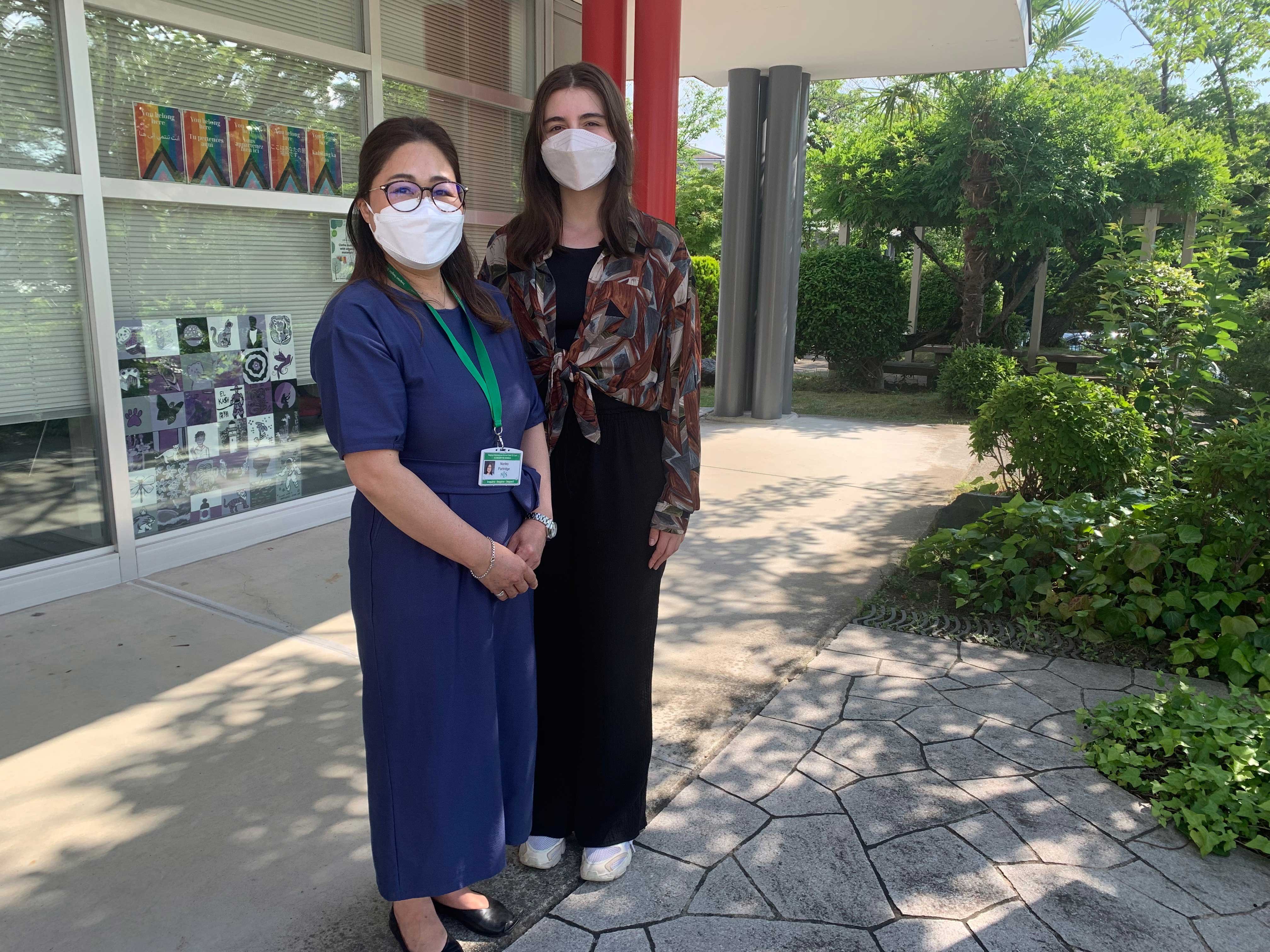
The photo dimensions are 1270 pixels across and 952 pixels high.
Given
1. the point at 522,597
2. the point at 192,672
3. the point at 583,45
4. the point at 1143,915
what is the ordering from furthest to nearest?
the point at 583,45
the point at 192,672
the point at 1143,915
the point at 522,597

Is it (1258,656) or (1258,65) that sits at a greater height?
(1258,65)

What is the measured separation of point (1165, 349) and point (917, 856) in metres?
4.24

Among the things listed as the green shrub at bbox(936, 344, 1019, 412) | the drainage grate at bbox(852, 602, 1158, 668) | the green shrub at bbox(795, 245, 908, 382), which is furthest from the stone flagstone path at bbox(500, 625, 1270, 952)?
the green shrub at bbox(795, 245, 908, 382)

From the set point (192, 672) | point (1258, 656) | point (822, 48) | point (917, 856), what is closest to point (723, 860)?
point (917, 856)

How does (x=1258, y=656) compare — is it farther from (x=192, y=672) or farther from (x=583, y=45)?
(x=583, y=45)

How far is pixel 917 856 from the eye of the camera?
8.05 feet

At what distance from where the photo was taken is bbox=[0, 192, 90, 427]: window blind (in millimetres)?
4012

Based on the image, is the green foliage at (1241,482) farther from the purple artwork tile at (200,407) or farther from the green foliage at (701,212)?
the green foliage at (701,212)

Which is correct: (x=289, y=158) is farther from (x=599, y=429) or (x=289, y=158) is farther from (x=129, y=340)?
(x=599, y=429)

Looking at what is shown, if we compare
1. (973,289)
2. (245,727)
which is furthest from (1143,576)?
(973,289)

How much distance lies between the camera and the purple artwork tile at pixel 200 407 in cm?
483

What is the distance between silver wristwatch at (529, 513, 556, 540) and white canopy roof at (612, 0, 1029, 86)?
224 inches

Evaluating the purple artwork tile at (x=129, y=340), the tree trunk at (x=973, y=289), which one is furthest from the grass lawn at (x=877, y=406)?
the purple artwork tile at (x=129, y=340)

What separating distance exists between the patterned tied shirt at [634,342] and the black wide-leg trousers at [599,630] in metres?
0.04
